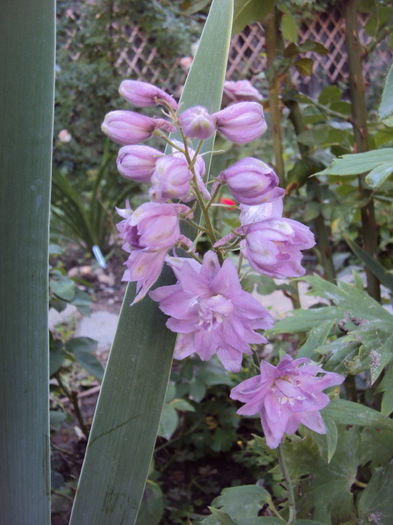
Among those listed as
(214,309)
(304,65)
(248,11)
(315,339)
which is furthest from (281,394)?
(304,65)

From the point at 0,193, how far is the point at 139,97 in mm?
196

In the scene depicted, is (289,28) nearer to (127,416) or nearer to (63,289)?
(63,289)

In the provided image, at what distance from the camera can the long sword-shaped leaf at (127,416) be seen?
2.07ft

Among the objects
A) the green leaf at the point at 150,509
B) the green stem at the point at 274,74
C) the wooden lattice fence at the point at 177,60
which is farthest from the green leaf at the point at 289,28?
the wooden lattice fence at the point at 177,60

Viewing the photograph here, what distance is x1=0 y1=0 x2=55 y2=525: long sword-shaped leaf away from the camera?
2.09ft

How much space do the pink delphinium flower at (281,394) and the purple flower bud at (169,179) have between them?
0.70 ft

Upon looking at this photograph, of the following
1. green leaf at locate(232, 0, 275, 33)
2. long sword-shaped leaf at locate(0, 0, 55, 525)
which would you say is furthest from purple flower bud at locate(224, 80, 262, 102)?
long sword-shaped leaf at locate(0, 0, 55, 525)

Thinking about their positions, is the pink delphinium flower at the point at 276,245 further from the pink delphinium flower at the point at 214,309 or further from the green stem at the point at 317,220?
the green stem at the point at 317,220

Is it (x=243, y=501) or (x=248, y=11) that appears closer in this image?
(x=243, y=501)

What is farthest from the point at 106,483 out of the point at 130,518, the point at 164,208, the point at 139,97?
the point at 139,97

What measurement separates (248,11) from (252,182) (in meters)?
0.68

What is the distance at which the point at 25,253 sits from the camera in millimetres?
657

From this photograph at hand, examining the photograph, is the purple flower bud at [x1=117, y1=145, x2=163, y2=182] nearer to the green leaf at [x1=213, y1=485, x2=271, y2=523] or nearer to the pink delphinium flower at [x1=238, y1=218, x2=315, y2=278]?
the pink delphinium flower at [x1=238, y1=218, x2=315, y2=278]

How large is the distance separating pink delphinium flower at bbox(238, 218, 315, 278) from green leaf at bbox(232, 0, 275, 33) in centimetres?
67
